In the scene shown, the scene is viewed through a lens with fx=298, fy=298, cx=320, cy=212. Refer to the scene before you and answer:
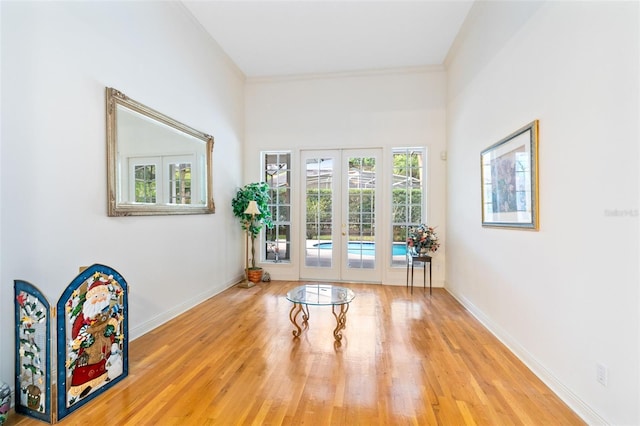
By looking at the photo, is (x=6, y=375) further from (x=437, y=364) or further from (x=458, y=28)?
(x=458, y=28)

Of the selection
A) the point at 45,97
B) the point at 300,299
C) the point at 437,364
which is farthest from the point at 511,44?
the point at 45,97

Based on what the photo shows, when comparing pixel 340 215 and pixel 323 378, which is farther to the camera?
pixel 340 215

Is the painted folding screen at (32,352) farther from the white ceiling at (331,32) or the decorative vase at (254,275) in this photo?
the white ceiling at (331,32)

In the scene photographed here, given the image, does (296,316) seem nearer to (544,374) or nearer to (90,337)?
(90,337)

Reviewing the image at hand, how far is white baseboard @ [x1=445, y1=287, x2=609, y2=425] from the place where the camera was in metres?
1.74

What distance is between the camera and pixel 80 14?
2.32 m

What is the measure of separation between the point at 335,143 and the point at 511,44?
2894mm

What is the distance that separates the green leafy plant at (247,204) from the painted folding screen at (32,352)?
3016mm

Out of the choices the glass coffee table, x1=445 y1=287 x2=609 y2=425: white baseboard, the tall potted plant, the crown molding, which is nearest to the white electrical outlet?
x1=445 y1=287 x2=609 y2=425: white baseboard

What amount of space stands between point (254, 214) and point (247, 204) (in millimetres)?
197

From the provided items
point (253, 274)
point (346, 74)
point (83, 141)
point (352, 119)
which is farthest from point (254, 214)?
point (346, 74)

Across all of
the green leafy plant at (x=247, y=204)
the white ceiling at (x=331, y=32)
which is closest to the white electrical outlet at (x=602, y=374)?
the white ceiling at (x=331, y=32)

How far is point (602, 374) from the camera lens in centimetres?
166

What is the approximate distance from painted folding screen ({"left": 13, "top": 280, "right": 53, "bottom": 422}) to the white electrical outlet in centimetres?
313
